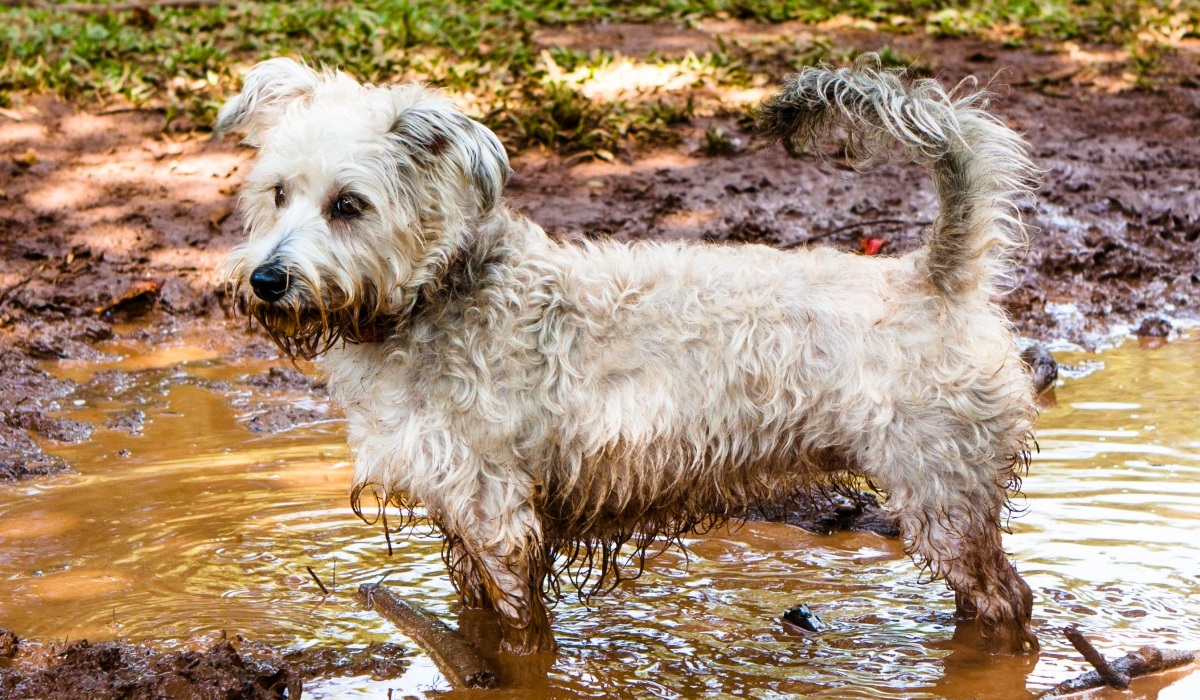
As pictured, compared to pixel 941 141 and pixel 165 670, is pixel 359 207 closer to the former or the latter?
pixel 165 670

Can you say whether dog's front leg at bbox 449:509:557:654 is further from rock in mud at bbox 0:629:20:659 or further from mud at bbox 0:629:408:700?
rock in mud at bbox 0:629:20:659

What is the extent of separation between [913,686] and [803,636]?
1.64ft

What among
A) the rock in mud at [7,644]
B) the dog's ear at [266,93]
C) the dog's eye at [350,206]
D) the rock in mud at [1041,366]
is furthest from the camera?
the rock in mud at [1041,366]

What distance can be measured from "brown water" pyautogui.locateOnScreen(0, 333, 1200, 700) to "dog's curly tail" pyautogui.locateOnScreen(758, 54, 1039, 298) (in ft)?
4.73

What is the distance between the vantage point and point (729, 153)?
10812 millimetres

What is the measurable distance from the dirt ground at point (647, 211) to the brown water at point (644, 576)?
178 centimetres

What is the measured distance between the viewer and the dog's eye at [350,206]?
418cm

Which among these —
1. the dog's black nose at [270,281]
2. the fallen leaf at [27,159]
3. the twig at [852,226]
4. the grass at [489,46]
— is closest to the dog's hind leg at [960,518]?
the dog's black nose at [270,281]

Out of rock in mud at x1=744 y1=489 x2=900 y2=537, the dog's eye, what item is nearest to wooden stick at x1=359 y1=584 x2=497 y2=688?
the dog's eye

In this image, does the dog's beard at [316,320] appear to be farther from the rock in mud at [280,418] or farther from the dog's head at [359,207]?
the rock in mud at [280,418]

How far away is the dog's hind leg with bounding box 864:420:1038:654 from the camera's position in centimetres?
432

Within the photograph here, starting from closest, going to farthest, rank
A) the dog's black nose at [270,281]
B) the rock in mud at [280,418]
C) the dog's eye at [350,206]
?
the dog's black nose at [270,281] < the dog's eye at [350,206] < the rock in mud at [280,418]

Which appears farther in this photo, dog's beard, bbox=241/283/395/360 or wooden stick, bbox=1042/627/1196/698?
wooden stick, bbox=1042/627/1196/698

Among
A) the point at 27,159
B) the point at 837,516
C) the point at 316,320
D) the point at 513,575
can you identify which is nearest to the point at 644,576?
the point at 837,516
